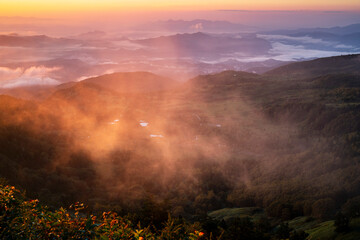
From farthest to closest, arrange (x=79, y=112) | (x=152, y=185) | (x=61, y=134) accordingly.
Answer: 1. (x=79, y=112)
2. (x=61, y=134)
3. (x=152, y=185)

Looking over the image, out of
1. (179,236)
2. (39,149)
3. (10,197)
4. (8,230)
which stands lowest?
(39,149)

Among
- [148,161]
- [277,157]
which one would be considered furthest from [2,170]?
[277,157]

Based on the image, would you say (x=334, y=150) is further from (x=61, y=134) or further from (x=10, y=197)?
(x=10, y=197)

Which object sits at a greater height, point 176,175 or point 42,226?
point 42,226

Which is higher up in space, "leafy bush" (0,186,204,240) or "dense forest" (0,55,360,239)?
"leafy bush" (0,186,204,240)

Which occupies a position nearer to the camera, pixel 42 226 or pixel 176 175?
pixel 42 226

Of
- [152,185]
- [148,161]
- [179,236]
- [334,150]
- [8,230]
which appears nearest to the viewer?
[8,230]

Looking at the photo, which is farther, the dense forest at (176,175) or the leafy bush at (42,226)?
the dense forest at (176,175)

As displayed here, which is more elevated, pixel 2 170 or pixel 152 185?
pixel 2 170

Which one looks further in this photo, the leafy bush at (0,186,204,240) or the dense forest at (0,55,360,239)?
the dense forest at (0,55,360,239)

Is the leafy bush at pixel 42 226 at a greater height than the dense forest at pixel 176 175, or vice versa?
the leafy bush at pixel 42 226

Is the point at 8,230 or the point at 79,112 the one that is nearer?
the point at 8,230
